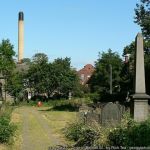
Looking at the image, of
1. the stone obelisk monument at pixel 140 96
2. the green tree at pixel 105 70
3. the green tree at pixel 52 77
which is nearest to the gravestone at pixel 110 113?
the stone obelisk monument at pixel 140 96

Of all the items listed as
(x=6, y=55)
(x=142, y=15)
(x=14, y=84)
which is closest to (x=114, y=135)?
(x=142, y=15)

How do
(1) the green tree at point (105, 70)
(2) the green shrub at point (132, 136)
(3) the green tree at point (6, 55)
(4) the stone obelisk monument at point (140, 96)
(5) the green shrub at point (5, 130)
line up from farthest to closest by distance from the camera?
(1) the green tree at point (105, 70) → (3) the green tree at point (6, 55) → (4) the stone obelisk monument at point (140, 96) → (5) the green shrub at point (5, 130) → (2) the green shrub at point (132, 136)

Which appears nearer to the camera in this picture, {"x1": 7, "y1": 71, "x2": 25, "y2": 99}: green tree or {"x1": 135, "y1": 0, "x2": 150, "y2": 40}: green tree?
{"x1": 135, "y1": 0, "x2": 150, "y2": 40}: green tree

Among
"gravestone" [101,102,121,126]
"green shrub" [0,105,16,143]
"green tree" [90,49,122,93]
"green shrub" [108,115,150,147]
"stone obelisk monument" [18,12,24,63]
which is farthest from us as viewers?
"stone obelisk monument" [18,12,24,63]

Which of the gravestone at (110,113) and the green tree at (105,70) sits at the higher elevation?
the green tree at (105,70)

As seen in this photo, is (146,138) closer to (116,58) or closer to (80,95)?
(80,95)

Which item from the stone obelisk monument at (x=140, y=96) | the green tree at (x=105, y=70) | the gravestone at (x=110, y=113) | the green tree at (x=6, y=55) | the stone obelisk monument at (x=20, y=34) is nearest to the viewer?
the gravestone at (x=110, y=113)

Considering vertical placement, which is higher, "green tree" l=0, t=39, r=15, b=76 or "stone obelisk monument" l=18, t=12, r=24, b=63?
"stone obelisk monument" l=18, t=12, r=24, b=63

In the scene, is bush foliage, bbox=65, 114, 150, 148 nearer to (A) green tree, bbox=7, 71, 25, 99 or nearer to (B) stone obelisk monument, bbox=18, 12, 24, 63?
(A) green tree, bbox=7, 71, 25, 99

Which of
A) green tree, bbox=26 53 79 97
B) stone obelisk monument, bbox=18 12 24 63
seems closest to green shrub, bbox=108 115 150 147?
green tree, bbox=26 53 79 97

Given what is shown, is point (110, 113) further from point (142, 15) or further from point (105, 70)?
point (105, 70)

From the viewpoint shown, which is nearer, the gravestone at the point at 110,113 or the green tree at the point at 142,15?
the gravestone at the point at 110,113

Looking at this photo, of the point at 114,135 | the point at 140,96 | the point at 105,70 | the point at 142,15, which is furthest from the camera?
the point at 105,70

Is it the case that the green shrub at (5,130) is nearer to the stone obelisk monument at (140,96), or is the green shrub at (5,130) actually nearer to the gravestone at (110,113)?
the gravestone at (110,113)
